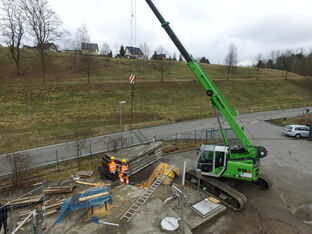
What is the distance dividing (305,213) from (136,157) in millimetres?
8582

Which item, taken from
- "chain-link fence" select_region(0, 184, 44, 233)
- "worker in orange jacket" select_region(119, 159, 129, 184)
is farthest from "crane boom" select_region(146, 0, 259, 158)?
"chain-link fence" select_region(0, 184, 44, 233)

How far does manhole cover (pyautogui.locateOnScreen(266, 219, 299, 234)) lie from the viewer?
7445 mm

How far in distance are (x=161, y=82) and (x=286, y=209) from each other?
38.4 m

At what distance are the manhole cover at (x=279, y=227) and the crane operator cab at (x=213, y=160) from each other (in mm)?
2788

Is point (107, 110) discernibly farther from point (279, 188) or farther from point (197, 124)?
point (279, 188)

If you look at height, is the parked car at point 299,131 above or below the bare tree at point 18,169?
above

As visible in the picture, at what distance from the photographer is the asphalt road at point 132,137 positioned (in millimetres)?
15180

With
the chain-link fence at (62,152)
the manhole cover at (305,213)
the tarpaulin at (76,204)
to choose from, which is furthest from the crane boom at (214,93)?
the chain-link fence at (62,152)

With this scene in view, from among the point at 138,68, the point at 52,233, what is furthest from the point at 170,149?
the point at 138,68

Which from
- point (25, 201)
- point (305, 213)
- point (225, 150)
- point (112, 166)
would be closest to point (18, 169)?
point (25, 201)

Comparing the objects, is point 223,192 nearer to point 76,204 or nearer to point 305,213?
point 305,213

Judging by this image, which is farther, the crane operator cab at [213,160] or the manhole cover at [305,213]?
the crane operator cab at [213,160]

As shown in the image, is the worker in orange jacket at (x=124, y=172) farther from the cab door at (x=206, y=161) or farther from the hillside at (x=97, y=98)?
the hillside at (x=97, y=98)

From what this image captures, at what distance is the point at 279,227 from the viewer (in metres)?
7.65
